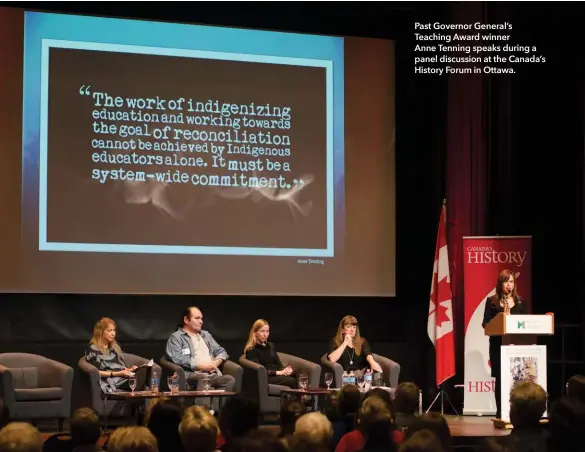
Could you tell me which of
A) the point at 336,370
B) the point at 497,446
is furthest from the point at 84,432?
the point at 336,370

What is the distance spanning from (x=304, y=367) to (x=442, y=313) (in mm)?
1484

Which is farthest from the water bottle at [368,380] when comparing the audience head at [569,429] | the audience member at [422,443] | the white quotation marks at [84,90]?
the audience member at [422,443]

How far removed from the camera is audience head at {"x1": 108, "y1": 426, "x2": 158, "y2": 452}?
2557 mm

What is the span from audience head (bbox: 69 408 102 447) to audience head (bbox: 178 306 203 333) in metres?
4.59

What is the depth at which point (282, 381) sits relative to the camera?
24.5 feet

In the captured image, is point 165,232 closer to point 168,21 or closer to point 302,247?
point 302,247

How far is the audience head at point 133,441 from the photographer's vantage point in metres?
2.56

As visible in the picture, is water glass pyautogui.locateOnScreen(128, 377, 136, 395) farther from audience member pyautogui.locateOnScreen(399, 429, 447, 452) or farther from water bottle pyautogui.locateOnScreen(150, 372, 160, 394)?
audience member pyautogui.locateOnScreen(399, 429, 447, 452)

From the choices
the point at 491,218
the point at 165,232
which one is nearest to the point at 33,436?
the point at 165,232

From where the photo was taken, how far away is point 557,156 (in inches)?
340

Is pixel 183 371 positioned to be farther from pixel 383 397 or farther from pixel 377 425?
pixel 377 425

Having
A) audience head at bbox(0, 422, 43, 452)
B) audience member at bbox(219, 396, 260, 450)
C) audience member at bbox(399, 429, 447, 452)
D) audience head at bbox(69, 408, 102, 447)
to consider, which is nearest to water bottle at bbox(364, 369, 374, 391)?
audience member at bbox(219, 396, 260, 450)

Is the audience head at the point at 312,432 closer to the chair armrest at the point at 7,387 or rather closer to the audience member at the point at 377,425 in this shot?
the audience member at the point at 377,425

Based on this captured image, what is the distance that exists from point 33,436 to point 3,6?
582 centimetres
